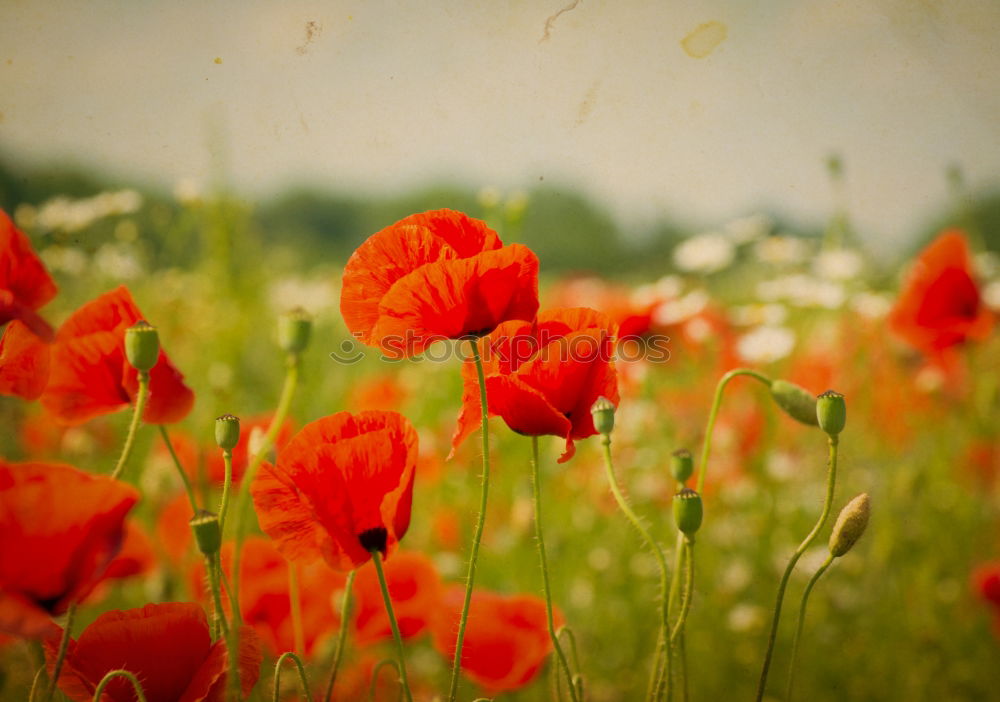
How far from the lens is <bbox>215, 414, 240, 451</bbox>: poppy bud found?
1.93 ft

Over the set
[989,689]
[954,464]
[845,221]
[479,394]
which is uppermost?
[845,221]

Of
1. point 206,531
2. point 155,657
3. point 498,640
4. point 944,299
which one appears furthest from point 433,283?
point 944,299

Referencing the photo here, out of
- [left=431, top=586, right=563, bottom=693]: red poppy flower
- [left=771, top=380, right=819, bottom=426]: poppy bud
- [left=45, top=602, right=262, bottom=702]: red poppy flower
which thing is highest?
[left=771, top=380, right=819, bottom=426]: poppy bud

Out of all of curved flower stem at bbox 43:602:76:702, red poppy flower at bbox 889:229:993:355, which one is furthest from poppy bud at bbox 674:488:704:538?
red poppy flower at bbox 889:229:993:355

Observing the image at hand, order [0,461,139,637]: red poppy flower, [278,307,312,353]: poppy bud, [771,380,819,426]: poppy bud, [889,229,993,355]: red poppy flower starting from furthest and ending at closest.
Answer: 1. [889,229,993,355]: red poppy flower
2. [771,380,819,426]: poppy bud
3. [278,307,312,353]: poppy bud
4. [0,461,139,637]: red poppy flower

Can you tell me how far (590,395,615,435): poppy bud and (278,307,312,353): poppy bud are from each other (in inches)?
8.5

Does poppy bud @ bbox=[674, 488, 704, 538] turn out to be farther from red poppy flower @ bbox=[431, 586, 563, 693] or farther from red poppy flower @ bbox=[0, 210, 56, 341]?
red poppy flower @ bbox=[0, 210, 56, 341]

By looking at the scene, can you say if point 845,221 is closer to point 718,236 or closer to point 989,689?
point 718,236

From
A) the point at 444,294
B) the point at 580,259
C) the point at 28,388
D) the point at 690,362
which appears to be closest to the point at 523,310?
the point at 444,294

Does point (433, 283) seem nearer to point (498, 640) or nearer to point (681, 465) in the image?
point (681, 465)

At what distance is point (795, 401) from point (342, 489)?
385mm

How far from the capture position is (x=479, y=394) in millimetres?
644

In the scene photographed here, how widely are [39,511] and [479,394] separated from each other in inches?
12.0

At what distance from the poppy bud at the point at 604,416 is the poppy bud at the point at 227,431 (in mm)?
254
